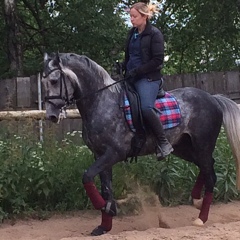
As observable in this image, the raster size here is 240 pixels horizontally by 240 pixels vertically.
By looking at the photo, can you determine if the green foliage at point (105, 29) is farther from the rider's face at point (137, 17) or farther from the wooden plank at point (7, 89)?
the rider's face at point (137, 17)

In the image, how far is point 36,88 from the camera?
35.9 feet

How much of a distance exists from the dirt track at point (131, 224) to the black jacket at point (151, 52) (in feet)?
5.52

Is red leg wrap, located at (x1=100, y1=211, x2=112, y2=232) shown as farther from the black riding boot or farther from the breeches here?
the breeches

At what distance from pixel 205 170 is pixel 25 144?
257 cm

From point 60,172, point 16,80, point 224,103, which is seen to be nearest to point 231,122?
point 224,103

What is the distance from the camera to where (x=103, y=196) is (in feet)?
19.9

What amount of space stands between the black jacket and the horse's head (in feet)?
2.61

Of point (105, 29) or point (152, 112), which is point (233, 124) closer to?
point (152, 112)

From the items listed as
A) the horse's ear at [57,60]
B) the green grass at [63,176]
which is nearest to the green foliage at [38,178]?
the green grass at [63,176]

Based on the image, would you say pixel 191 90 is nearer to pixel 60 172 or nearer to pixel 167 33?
pixel 60 172

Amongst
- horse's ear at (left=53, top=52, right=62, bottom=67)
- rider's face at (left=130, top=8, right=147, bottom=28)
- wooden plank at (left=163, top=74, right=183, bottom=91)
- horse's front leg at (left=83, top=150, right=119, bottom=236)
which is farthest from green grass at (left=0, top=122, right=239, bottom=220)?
wooden plank at (left=163, top=74, right=183, bottom=91)

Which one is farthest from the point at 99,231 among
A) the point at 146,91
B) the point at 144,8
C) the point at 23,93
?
the point at 23,93

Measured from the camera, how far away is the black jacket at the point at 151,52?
604 cm

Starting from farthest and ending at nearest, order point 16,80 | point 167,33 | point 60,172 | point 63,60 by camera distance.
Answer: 1. point 167,33
2. point 16,80
3. point 60,172
4. point 63,60
